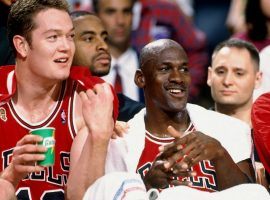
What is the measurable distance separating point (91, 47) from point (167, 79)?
0.69m

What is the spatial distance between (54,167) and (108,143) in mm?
325

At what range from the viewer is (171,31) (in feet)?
19.3

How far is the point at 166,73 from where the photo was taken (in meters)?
3.86

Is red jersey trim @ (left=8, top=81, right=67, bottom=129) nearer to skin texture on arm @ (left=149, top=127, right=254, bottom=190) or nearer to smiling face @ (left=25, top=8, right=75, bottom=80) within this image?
smiling face @ (left=25, top=8, right=75, bottom=80)

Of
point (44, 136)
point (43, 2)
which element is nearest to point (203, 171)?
point (44, 136)

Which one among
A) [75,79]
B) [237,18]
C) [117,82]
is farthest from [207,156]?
[237,18]

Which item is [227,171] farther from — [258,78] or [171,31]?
[171,31]

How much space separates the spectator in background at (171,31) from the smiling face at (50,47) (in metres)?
2.02

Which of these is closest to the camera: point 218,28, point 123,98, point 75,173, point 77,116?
point 75,173

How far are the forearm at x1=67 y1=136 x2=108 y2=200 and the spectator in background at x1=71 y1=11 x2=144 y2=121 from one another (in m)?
0.80

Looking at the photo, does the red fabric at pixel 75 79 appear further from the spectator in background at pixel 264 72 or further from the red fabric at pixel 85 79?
the spectator in background at pixel 264 72

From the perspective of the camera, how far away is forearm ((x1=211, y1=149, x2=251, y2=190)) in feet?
11.8

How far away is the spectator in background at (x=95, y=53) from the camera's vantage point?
4.33 metres

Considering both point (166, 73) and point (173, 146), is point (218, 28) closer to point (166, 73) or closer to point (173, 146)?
point (166, 73)
